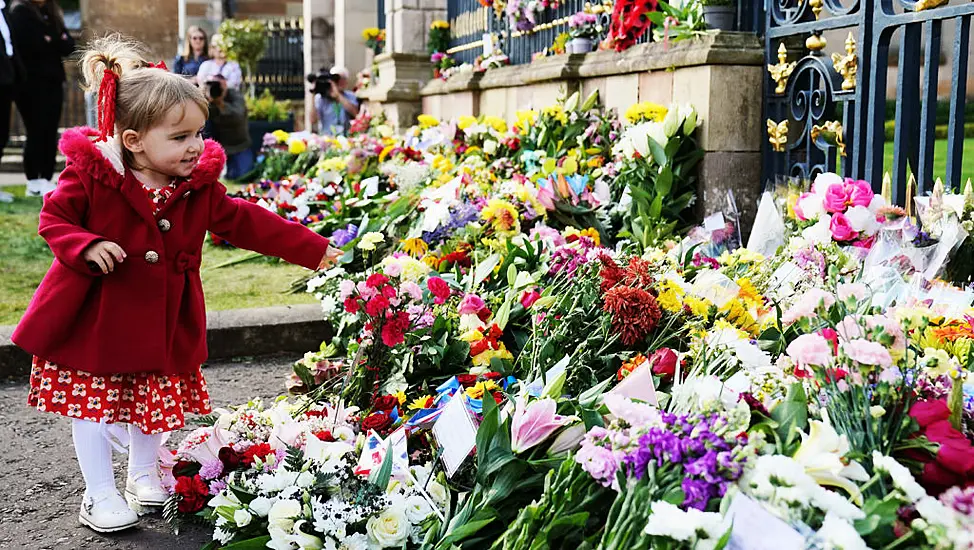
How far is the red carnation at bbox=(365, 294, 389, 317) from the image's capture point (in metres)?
2.96

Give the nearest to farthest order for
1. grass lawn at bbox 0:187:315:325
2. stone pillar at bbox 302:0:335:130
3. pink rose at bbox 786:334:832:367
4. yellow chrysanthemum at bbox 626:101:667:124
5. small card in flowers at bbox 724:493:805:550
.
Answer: small card in flowers at bbox 724:493:805:550
pink rose at bbox 786:334:832:367
yellow chrysanthemum at bbox 626:101:667:124
grass lawn at bbox 0:187:315:325
stone pillar at bbox 302:0:335:130

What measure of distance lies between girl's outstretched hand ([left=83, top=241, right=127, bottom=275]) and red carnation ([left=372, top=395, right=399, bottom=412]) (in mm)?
886

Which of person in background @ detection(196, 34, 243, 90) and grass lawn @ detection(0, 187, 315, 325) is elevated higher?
person in background @ detection(196, 34, 243, 90)

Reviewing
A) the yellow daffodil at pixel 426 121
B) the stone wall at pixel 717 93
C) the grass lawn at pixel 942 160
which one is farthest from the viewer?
the yellow daffodil at pixel 426 121

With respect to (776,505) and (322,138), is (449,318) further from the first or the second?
(322,138)

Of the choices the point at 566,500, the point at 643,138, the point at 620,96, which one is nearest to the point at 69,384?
the point at 566,500

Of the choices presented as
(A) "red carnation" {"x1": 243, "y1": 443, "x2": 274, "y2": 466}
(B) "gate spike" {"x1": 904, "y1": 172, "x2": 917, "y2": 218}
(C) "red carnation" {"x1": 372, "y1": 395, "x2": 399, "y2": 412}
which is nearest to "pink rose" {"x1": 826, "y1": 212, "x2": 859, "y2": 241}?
(B) "gate spike" {"x1": 904, "y1": 172, "x2": 917, "y2": 218}

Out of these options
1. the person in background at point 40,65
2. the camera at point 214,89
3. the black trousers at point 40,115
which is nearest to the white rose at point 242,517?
the person in background at point 40,65

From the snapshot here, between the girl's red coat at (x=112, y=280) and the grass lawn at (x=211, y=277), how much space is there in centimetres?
226

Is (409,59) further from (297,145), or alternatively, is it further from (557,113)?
(557,113)

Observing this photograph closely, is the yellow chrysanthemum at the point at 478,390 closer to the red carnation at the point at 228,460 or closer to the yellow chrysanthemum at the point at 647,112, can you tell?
the red carnation at the point at 228,460

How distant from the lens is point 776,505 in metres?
1.68

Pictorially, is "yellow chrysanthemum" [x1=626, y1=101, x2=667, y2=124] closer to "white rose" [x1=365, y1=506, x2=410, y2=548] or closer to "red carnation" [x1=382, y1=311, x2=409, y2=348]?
"red carnation" [x1=382, y1=311, x2=409, y2=348]

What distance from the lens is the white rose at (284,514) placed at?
7.41 ft
